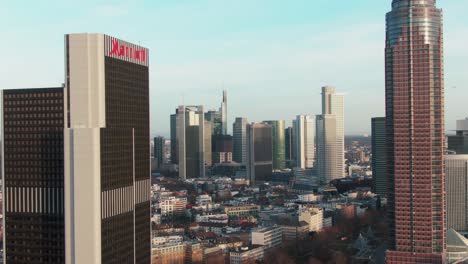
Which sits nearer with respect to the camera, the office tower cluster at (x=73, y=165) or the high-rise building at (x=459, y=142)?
the office tower cluster at (x=73, y=165)

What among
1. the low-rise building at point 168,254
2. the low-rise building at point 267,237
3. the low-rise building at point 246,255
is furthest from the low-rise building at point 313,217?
the low-rise building at point 168,254

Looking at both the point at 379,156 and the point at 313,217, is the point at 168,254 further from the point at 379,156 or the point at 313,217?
the point at 379,156

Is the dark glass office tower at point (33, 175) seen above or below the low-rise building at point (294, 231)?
above

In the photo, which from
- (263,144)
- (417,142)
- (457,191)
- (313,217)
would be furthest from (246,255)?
(263,144)

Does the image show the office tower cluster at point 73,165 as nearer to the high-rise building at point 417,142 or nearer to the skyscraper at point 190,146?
the high-rise building at point 417,142

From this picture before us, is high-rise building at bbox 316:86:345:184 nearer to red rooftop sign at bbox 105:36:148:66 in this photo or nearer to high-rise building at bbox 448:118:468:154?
high-rise building at bbox 448:118:468:154

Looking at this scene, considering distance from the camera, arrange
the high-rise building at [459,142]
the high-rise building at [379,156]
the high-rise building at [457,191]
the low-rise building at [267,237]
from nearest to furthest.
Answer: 1. the low-rise building at [267,237]
2. the high-rise building at [457,191]
3. the high-rise building at [459,142]
4. the high-rise building at [379,156]
